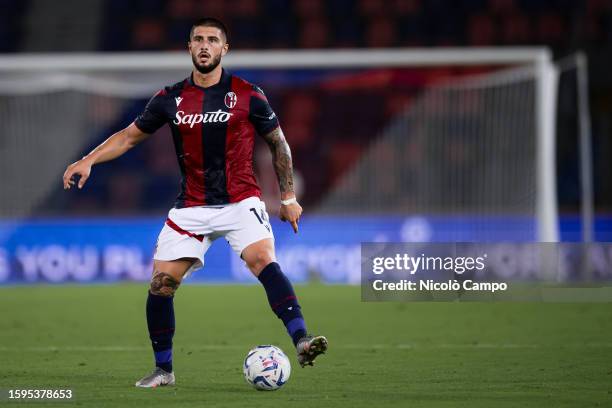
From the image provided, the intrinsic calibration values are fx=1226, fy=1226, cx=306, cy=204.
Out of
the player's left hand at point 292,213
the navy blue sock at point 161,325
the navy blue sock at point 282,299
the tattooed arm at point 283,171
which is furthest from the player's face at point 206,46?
the navy blue sock at point 161,325

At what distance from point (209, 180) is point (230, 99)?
1.52 feet

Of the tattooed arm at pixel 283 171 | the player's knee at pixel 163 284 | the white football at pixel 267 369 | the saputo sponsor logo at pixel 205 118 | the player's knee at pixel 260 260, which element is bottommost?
the white football at pixel 267 369

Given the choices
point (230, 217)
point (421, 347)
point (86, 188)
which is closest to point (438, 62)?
point (86, 188)

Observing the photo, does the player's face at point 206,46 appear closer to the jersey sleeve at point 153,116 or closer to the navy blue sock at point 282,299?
the jersey sleeve at point 153,116

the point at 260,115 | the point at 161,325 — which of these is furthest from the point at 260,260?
the point at 260,115

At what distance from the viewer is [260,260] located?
671 centimetres

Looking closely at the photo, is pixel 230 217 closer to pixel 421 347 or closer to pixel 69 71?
pixel 421 347

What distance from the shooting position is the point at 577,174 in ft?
66.2

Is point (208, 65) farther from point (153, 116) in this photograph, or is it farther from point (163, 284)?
point (163, 284)

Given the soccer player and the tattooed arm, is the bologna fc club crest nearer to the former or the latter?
the soccer player

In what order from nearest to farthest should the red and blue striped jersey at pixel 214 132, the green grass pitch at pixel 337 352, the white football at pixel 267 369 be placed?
1. the green grass pitch at pixel 337 352
2. the white football at pixel 267 369
3. the red and blue striped jersey at pixel 214 132

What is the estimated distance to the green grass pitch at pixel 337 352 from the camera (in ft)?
20.7

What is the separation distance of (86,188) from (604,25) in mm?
9673

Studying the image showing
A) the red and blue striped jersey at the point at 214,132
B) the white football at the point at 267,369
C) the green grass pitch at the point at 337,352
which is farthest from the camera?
the red and blue striped jersey at the point at 214,132
